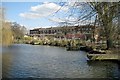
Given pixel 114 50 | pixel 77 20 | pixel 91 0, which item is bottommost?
pixel 114 50

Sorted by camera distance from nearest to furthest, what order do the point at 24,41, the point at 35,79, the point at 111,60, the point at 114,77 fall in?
the point at 35,79 < the point at 114,77 < the point at 111,60 < the point at 24,41

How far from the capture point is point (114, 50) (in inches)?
415

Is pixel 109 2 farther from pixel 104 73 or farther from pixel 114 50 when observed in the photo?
pixel 114 50

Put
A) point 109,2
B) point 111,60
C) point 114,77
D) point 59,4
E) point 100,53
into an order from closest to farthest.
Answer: point 109,2, point 59,4, point 114,77, point 111,60, point 100,53

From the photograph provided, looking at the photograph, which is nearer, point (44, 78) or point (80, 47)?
point (44, 78)

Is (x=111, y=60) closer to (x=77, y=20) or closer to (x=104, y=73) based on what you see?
(x=104, y=73)

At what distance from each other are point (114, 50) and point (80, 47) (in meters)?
8.96

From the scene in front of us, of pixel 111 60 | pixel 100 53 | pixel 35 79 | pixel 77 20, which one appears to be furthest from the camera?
pixel 100 53

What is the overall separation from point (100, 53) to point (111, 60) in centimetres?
98

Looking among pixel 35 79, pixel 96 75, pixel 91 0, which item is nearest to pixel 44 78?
pixel 35 79

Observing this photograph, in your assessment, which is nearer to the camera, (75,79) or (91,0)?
(75,79)

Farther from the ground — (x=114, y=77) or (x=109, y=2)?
(x=109, y=2)

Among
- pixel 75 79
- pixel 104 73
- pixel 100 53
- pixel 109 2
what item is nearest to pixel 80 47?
pixel 100 53

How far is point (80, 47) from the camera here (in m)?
19.5
